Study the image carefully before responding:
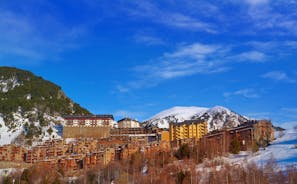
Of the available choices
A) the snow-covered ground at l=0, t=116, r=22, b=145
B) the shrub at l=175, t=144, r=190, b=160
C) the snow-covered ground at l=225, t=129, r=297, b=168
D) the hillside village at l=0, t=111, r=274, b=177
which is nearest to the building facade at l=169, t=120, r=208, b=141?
the hillside village at l=0, t=111, r=274, b=177

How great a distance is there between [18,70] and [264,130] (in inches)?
3090

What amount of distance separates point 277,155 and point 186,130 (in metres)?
26.4

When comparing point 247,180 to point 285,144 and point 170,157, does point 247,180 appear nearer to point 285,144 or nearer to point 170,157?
point 170,157

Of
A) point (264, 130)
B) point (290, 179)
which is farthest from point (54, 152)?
point (290, 179)

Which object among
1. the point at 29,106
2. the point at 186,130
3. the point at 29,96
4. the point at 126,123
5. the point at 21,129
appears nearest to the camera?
the point at 186,130

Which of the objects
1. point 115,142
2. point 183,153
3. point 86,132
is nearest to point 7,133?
point 86,132

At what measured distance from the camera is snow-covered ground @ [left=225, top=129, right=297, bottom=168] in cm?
5797

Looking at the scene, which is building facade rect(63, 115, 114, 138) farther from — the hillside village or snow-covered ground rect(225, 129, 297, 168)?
snow-covered ground rect(225, 129, 297, 168)

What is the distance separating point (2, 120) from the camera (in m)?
96.1

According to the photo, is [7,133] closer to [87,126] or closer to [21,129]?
[21,129]

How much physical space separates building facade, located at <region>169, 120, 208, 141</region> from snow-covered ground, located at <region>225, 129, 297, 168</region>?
55.5ft

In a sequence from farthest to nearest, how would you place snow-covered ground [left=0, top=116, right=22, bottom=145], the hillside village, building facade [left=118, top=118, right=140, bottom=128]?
building facade [left=118, top=118, right=140, bottom=128], snow-covered ground [left=0, top=116, right=22, bottom=145], the hillside village

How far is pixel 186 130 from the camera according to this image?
86000 millimetres

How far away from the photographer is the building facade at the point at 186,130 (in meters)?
85.4
